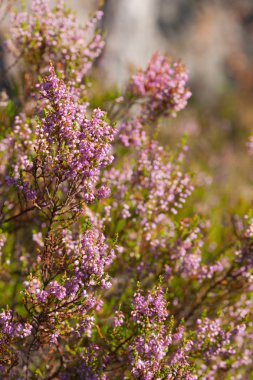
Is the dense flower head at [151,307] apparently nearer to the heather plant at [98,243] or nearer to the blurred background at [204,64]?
the heather plant at [98,243]

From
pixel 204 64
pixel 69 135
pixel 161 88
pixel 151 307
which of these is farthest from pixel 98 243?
pixel 204 64

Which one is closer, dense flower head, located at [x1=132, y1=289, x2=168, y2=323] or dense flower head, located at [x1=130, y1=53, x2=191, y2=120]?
dense flower head, located at [x1=132, y1=289, x2=168, y2=323]

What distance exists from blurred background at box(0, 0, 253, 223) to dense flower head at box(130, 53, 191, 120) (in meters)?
4.82

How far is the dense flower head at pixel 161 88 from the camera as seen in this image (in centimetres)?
786

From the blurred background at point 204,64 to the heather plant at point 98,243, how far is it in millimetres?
4724

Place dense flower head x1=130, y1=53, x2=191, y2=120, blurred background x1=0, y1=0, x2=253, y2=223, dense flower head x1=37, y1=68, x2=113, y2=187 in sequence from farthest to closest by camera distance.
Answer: blurred background x1=0, y1=0, x2=253, y2=223 < dense flower head x1=130, y1=53, x2=191, y2=120 < dense flower head x1=37, y1=68, x2=113, y2=187

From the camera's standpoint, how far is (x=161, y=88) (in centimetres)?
798

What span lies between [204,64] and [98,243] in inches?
1010

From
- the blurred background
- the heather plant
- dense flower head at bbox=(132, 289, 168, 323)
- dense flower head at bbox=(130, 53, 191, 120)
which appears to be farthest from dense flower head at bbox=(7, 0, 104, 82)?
the blurred background

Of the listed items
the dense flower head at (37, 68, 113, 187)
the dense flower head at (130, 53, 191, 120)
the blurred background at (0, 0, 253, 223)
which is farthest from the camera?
the blurred background at (0, 0, 253, 223)

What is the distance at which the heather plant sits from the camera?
521 centimetres

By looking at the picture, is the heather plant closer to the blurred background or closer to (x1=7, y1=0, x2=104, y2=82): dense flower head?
(x1=7, y1=0, x2=104, y2=82): dense flower head

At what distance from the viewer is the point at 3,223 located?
7039mm

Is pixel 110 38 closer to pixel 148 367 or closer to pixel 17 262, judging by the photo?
pixel 17 262
